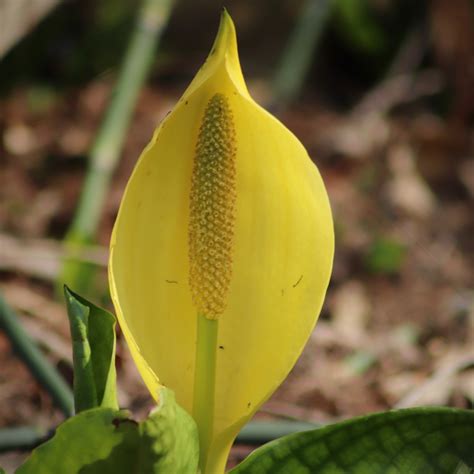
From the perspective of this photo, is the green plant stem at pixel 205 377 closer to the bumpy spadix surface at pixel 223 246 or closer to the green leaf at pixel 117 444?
the bumpy spadix surface at pixel 223 246

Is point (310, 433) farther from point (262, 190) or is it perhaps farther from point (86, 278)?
point (86, 278)

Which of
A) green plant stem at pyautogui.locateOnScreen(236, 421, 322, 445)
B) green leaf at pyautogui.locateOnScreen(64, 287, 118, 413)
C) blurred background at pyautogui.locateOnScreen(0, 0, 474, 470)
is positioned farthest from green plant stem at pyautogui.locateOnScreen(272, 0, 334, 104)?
green leaf at pyautogui.locateOnScreen(64, 287, 118, 413)

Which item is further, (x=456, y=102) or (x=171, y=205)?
(x=456, y=102)

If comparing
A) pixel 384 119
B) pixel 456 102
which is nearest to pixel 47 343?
pixel 384 119

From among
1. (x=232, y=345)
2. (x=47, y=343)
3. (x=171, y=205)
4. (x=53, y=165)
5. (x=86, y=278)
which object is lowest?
(x=53, y=165)

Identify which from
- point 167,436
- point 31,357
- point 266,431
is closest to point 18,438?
point 31,357

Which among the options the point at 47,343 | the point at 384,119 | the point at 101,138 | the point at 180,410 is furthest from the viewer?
the point at 384,119

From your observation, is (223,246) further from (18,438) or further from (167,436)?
(18,438)
